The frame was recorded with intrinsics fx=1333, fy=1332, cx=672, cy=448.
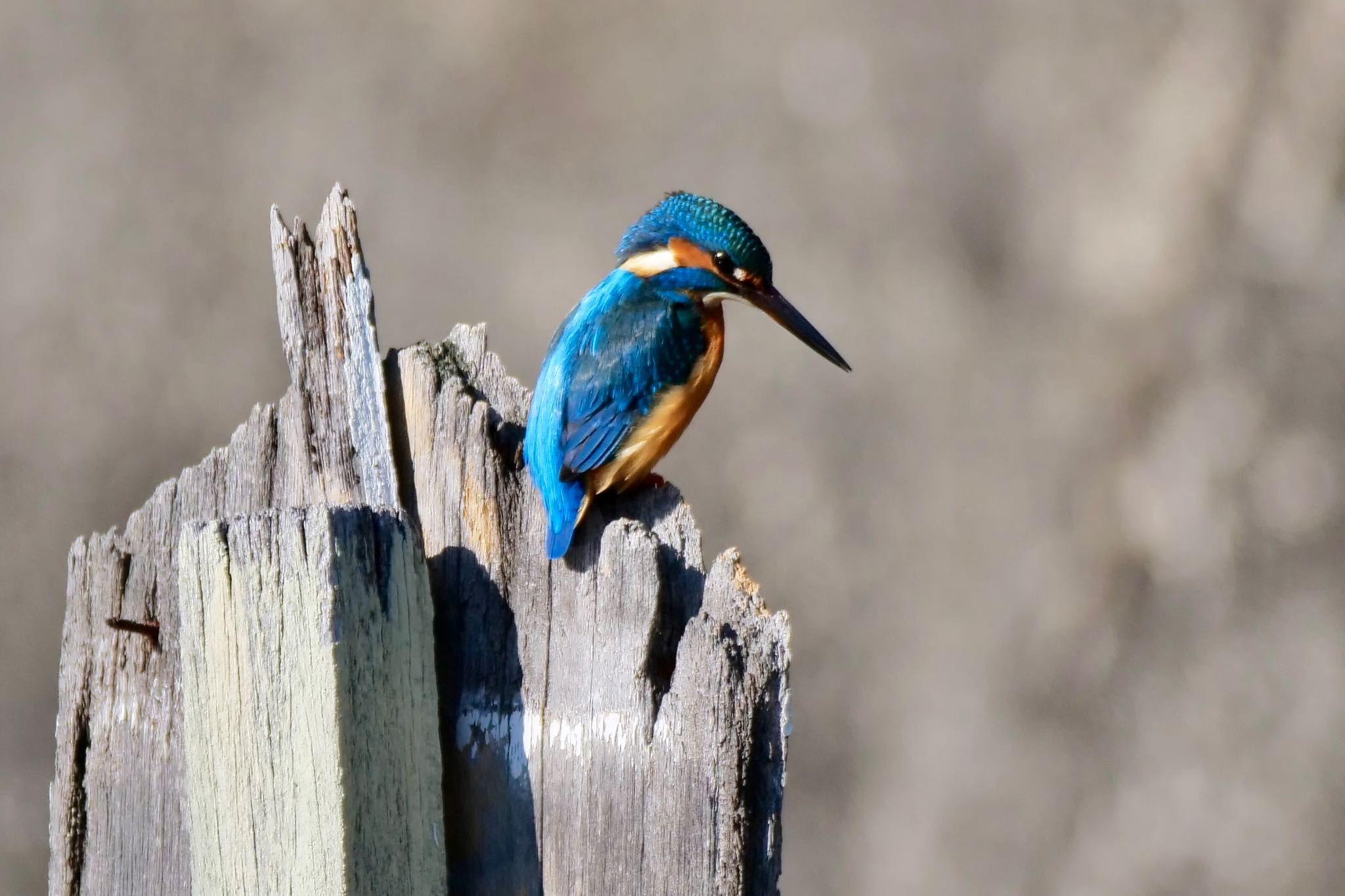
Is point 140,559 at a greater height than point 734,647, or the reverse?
point 140,559

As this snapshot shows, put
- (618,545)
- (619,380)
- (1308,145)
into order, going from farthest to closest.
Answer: (1308,145), (619,380), (618,545)

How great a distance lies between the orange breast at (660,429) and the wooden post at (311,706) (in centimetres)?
38

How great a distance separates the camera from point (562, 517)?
1.63 m

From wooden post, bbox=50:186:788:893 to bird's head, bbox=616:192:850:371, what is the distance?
1.38 feet

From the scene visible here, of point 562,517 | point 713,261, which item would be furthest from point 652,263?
point 562,517

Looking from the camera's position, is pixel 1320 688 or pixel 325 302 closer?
pixel 325 302

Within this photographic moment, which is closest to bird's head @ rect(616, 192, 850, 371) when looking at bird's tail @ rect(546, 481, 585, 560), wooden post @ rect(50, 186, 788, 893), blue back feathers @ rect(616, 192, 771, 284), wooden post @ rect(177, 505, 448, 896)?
blue back feathers @ rect(616, 192, 771, 284)

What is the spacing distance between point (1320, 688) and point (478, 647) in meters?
2.36

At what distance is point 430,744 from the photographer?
1517 mm

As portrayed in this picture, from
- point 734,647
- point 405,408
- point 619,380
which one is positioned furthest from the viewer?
point 619,380

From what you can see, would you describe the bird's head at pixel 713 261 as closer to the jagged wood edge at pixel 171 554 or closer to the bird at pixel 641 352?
the bird at pixel 641 352

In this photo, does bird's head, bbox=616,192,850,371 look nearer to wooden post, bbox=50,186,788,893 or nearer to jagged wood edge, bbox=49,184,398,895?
wooden post, bbox=50,186,788,893

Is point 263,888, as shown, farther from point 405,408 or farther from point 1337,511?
point 1337,511

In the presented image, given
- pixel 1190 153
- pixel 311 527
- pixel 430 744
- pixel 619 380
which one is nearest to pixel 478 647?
pixel 430 744
